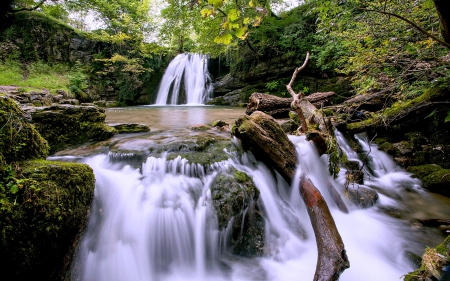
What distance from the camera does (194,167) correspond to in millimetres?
3496

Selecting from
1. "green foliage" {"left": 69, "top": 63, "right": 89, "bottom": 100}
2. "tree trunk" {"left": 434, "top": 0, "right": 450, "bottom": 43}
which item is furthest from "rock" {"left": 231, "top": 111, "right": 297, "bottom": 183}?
"green foliage" {"left": 69, "top": 63, "right": 89, "bottom": 100}

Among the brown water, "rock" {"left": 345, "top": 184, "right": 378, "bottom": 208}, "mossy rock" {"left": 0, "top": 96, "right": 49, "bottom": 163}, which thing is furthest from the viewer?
the brown water

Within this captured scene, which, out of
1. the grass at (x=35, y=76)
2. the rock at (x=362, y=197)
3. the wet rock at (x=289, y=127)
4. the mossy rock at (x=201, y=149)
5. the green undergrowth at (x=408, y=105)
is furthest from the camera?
the grass at (x=35, y=76)

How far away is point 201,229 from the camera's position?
2.93 meters

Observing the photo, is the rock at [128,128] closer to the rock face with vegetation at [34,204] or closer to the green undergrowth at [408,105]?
the rock face with vegetation at [34,204]

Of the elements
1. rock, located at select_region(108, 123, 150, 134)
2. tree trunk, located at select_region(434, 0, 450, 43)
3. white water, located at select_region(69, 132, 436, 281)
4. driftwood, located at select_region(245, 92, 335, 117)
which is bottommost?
white water, located at select_region(69, 132, 436, 281)

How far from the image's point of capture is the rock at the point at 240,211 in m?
2.92

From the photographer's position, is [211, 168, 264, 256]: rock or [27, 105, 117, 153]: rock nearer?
[211, 168, 264, 256]: rock

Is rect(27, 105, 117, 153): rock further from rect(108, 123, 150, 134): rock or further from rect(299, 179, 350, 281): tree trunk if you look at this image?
rect(299, 179, 350, 281): tree trunk

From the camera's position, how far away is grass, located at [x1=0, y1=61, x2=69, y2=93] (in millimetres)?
12016

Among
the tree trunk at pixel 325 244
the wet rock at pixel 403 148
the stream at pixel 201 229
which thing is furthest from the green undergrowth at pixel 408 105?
the tree trunk at pixel 325 244

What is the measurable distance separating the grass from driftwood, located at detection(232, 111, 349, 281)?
529 inches

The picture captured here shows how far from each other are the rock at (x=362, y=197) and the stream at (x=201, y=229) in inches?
4.0

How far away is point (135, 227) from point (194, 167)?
1215 mm
